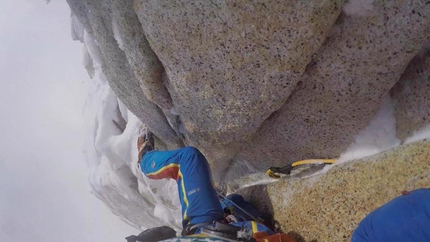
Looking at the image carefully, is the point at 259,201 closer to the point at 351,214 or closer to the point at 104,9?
the point at 351,214

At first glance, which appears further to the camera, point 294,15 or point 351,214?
point 351,214

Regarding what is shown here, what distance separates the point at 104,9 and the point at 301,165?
6.92 feet

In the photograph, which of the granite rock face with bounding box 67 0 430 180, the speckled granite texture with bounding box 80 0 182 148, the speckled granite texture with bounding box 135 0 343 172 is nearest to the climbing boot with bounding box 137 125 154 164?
the speckled granite texture with bounding box 80 0 182 148

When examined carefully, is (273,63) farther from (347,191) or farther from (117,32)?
(117,32)

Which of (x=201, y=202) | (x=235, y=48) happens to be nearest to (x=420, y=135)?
(x=235, y=48)

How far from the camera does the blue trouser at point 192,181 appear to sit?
280cm

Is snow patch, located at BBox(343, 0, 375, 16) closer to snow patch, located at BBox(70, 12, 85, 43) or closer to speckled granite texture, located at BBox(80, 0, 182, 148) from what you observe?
speckled granite texture, located at BBox(80, 0, 182, 148)

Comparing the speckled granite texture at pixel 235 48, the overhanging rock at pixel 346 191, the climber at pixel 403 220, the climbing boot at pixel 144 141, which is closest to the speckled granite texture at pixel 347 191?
the overhanging rock at pixel 346 191

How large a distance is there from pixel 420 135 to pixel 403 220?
92cm

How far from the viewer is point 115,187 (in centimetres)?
538

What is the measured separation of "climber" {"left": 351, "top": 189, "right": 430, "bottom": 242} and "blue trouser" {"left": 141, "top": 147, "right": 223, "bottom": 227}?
4.39ft

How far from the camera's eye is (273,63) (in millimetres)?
2154

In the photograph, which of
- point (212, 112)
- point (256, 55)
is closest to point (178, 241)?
point (212, 112)

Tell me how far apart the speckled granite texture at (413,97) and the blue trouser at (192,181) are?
148 cm
